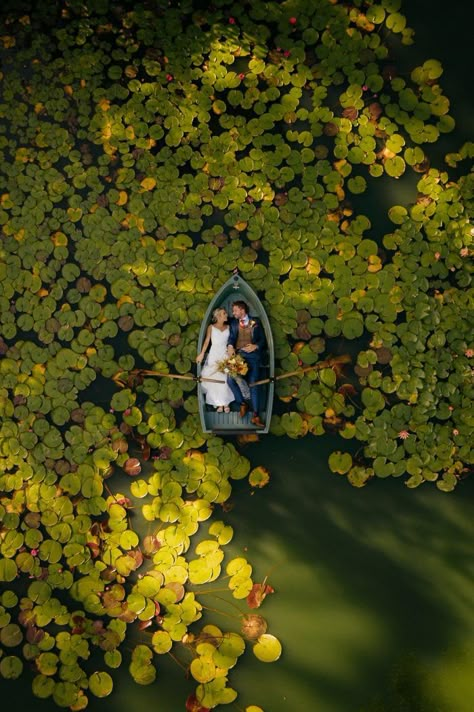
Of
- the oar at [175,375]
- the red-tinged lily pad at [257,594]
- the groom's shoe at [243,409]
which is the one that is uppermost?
the groom's shoe at [243,409]

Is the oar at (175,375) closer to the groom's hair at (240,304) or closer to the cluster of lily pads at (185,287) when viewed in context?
the cluster of lily pads at (185,287)

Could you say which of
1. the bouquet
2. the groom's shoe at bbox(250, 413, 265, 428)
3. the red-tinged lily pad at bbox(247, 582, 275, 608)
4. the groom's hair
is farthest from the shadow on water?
the groom's hair

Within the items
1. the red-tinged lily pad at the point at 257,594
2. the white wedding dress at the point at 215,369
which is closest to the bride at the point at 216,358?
the white wedding dress at the point at 215,369

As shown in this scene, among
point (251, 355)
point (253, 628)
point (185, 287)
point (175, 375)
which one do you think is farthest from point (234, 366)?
point (253, 628)

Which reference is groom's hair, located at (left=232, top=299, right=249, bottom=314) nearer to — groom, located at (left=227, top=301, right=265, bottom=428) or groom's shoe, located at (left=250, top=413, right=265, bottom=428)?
groom, located at (left=227, top=301, right=265, bottom=428)

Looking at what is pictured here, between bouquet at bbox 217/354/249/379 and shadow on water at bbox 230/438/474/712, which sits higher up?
bouquet at bbox 217/354/249/379

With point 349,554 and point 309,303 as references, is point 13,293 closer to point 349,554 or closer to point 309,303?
point 309,303
